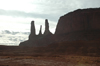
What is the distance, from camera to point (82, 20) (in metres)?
68.5

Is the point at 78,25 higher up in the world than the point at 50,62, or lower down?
higher up

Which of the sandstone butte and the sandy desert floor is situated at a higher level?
the sandstone butte

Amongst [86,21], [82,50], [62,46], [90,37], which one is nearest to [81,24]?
[86,21]

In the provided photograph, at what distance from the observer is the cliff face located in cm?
6390

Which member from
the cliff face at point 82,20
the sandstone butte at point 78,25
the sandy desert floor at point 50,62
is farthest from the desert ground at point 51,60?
the cliff face at point 82,20

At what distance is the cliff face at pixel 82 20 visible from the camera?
6390 centimetres

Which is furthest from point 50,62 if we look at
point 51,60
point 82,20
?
point 82,20

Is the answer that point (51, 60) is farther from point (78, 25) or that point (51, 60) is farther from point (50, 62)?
point (78, 25)

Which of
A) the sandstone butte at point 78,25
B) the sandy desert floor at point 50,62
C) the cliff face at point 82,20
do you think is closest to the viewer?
the sandy desert floor at point 50,62

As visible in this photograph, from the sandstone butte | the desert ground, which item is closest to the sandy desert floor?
the desert ground

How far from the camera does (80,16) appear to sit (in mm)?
69812

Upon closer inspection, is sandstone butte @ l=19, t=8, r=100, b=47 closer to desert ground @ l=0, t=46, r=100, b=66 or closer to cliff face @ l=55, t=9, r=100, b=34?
cliff face @ l=55, t=9, r=100, b=34

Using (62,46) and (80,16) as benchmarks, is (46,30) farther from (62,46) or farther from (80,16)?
(62,46)

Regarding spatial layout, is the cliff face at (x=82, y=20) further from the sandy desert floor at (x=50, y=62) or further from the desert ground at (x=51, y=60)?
the sandy desert floor at (x=50, y=62)
